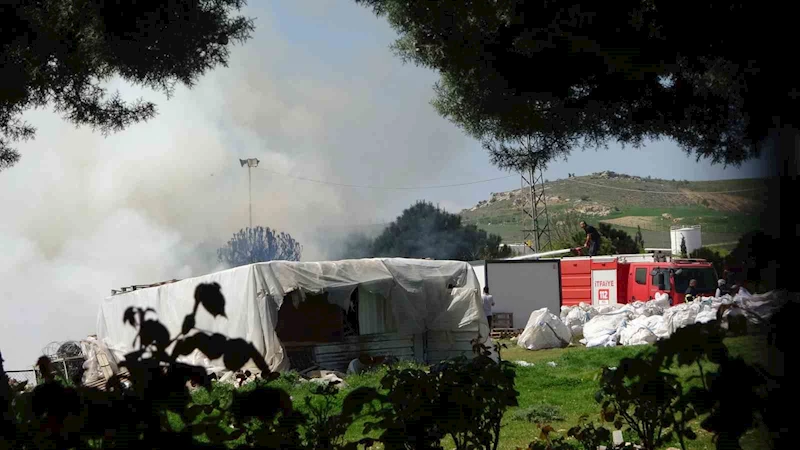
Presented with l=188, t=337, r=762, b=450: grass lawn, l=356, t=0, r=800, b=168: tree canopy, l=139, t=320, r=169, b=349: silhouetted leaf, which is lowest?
l=188, t=337, r=762, b=450: grass lawn

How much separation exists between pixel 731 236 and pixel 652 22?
68.7 inches

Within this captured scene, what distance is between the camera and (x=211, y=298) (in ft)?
5.33

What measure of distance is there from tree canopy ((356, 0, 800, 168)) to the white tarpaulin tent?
32.4 ft

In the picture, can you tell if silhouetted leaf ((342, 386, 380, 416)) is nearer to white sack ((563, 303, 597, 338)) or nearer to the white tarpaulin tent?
the white tarpaulin tent

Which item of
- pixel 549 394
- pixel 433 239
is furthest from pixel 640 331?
pixel 433 239

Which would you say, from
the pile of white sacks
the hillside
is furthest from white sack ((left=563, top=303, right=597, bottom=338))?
the hillside

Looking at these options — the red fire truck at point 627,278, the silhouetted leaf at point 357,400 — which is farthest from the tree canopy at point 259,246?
the silhouetted leaf at point 357,400

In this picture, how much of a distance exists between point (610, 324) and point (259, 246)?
96.6ft

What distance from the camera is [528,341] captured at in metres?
17.5

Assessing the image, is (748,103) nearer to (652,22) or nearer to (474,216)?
(652,22)

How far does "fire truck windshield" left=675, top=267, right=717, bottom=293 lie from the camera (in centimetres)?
2172

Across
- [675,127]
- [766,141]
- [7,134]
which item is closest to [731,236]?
[766,141]

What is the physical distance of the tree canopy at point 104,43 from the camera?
414 cm

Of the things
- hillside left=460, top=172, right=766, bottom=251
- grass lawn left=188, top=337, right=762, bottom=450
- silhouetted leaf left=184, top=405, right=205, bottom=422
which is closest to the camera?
silhouetted leaf left=184, top=405, right=205, bottom=422
